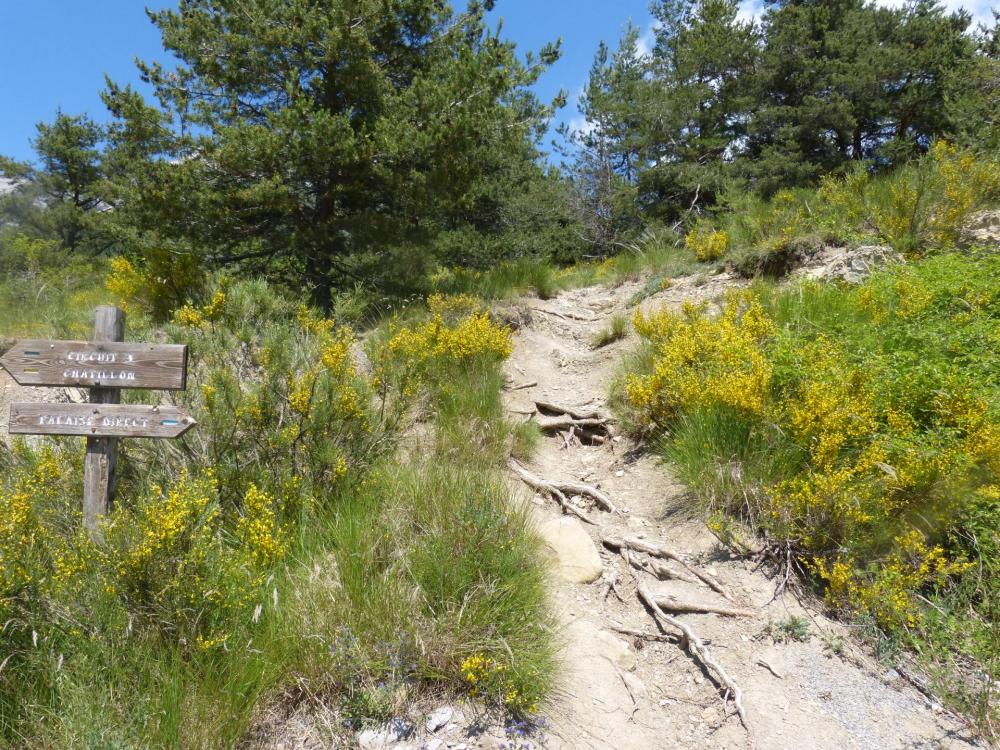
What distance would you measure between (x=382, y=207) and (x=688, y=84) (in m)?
12.8

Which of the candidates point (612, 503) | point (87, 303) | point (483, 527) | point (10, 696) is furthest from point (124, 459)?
point (87, 303)

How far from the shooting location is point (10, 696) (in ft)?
6.50

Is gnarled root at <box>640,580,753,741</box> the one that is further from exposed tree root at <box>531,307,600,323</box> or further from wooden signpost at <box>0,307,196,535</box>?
exposed tree root at <box>531,307,600,323</box>

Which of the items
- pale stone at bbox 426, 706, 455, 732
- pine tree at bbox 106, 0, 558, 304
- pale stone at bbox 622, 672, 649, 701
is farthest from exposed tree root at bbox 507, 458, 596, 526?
pine tree at bbox 106, 0, 558, 304

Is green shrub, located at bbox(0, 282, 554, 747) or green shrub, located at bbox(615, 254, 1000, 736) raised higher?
green shrub, located at bbox(615, 254, 1000, 736)

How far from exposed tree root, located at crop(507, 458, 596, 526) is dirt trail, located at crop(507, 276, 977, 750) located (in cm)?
14

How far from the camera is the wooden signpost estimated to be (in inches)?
102

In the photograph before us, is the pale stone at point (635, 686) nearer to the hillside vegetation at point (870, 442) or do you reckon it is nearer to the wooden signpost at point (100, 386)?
the hillside vegetation at point (870, 442)

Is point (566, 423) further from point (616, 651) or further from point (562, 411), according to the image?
point (616, 651)

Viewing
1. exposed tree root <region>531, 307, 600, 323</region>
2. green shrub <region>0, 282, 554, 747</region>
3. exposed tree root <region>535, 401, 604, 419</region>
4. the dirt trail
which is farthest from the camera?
exposed tree root <region>531, 307, 600, 323</region>

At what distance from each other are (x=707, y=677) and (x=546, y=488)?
5.85ft

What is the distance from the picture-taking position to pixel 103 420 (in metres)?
2.65

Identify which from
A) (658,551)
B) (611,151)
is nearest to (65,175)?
(611,151)

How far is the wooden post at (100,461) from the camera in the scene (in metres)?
2.65
